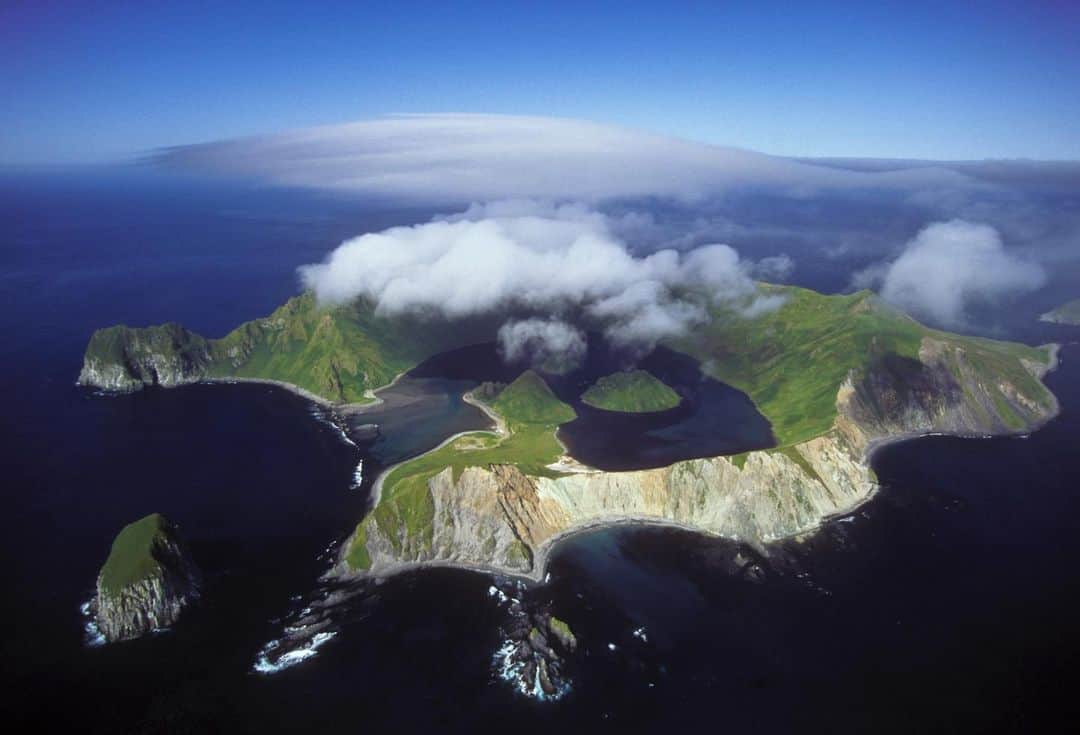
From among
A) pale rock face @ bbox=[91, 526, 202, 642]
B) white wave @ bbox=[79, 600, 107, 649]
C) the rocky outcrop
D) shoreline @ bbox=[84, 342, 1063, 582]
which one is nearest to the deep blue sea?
white wave @ bbox=[79, 600, 107, 649]

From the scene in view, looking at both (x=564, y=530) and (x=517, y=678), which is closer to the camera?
(x=517, y=678)

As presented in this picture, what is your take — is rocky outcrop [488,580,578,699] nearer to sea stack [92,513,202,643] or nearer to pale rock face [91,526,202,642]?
pale rock face [91,526,202,642]

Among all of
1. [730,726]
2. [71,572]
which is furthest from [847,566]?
[71,572]

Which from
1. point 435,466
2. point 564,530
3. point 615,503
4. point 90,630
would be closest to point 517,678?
point 564,530

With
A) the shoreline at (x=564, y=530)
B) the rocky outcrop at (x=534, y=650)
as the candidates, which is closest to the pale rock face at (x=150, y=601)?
the shoreline at (x=564, y=530)

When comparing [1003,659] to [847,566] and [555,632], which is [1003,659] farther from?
[555,632]

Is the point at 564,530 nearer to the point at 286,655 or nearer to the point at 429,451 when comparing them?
the point at 429,451

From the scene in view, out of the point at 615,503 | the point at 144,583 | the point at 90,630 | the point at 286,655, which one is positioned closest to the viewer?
the point at 286,655
